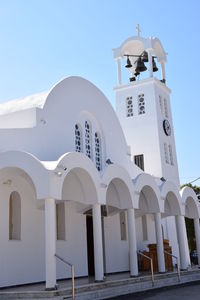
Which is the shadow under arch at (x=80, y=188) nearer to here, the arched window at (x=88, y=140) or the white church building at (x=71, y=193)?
the white church building at (x=71, y=193)

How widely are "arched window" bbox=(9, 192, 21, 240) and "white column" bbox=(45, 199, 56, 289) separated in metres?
2.65

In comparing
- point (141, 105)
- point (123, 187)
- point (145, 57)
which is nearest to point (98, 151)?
point (123, 187)

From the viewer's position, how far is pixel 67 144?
1588 cm

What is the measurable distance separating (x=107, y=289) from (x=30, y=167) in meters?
4.52

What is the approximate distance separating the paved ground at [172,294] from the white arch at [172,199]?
4.99 m

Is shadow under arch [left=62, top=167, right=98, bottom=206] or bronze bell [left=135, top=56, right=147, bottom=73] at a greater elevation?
bronze bell [left=135, top=56, right=147, bottom=73]

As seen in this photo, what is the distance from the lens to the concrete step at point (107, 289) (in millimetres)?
10752

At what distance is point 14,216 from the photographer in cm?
1400

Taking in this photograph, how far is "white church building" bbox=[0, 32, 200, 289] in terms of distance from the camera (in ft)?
40.7

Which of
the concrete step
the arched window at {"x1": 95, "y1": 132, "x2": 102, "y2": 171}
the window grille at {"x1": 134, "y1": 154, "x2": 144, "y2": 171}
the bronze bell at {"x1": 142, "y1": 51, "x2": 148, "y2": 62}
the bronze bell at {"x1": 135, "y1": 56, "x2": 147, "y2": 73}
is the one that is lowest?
the concrete step

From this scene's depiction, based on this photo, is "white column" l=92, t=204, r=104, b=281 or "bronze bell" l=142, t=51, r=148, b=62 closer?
"white column" l=92, t=204, r=104, b=281

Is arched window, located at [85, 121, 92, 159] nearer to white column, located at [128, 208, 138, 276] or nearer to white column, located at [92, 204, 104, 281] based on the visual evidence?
white column, located at [128, 208, 138, 276]

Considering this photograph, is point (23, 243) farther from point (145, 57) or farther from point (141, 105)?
point (145, 57)

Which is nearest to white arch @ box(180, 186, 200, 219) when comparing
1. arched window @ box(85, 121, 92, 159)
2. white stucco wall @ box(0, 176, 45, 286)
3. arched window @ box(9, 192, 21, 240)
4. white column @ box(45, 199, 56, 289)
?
arched window @ box(85, 121, 92, 159)
